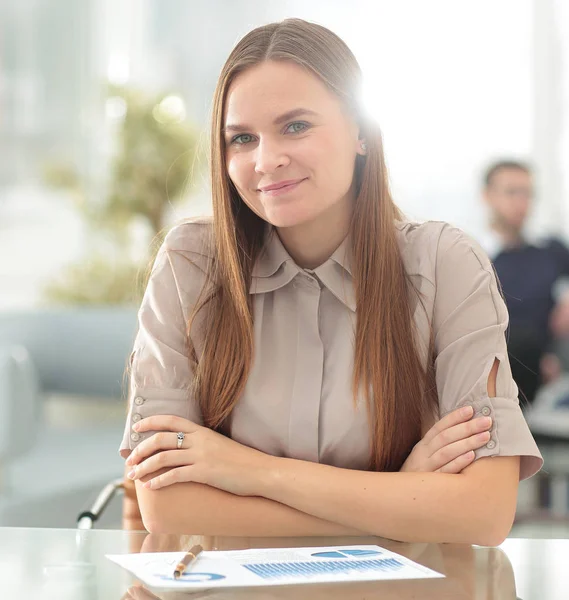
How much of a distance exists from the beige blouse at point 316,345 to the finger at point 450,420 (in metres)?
0.02

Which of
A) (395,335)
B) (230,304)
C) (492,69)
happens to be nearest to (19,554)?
(230,304)

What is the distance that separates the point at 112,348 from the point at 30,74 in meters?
2.46

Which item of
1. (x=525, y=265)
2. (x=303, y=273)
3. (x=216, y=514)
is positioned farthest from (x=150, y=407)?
(x=525, y=265)

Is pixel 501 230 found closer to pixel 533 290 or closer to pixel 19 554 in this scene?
pixel 533 290

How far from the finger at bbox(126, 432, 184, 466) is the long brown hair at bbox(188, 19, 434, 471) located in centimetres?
13

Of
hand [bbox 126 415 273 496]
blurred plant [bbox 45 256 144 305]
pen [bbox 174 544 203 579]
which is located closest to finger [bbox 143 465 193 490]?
hand [bbox 126 415 273 496]

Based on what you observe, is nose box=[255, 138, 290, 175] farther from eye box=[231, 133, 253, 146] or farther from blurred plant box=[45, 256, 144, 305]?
blurred plant box=[45, 256, 144, 305]

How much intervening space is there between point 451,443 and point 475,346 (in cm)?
17

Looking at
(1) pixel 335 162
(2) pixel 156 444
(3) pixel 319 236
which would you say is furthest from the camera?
(3) pixel 319 236

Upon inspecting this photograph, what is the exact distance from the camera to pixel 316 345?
1.59 meters

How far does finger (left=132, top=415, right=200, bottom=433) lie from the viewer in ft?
4.85

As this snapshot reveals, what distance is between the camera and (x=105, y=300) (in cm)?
471

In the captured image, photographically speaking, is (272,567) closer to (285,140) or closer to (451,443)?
(451,443)

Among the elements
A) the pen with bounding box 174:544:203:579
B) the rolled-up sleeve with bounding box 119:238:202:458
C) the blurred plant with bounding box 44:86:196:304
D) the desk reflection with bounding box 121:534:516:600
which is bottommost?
the desk reflection with bounding box 121:534:516:600
